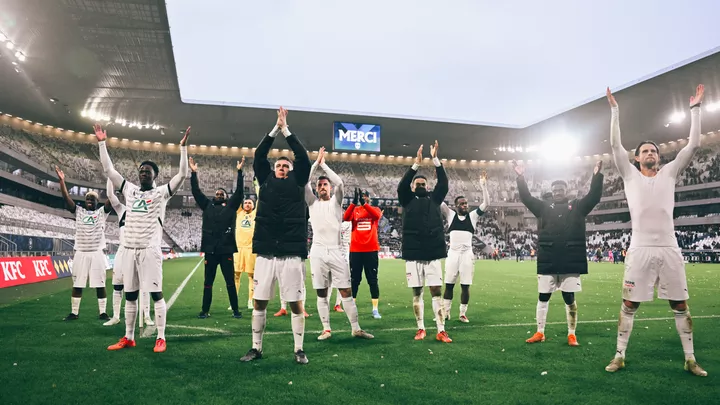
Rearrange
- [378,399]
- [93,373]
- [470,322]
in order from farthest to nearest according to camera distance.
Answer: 1. [470,322]
2. [93,373]
3. [378,399]

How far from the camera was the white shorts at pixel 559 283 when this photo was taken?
6711 millimetres

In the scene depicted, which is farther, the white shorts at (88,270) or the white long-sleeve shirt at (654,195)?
the white shorts at (88,270)

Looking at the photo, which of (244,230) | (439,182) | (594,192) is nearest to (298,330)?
(439,182)

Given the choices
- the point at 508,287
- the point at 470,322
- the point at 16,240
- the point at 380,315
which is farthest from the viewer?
the point at 16,240

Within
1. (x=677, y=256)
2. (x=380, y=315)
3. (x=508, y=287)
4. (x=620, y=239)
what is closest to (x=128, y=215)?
(x=380, y=315)

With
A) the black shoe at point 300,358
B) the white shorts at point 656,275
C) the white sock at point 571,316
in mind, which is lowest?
the black shoe at point 300,358

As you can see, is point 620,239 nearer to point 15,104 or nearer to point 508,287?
point 508,287

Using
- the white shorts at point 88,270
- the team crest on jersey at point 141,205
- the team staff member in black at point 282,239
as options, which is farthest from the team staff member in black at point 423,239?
the white shorts at point 88,270

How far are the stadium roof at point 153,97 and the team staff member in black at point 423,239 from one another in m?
20.0

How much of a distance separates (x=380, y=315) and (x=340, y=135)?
3468cm

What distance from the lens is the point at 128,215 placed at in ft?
21.0

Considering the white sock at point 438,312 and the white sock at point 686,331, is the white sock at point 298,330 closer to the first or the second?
the white sock at point 438,312

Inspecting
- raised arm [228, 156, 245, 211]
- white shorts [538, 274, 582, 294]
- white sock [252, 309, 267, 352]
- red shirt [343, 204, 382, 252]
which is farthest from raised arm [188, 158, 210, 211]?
white shorts [538, 274, 582, 294]

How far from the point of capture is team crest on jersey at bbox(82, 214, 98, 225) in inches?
358
